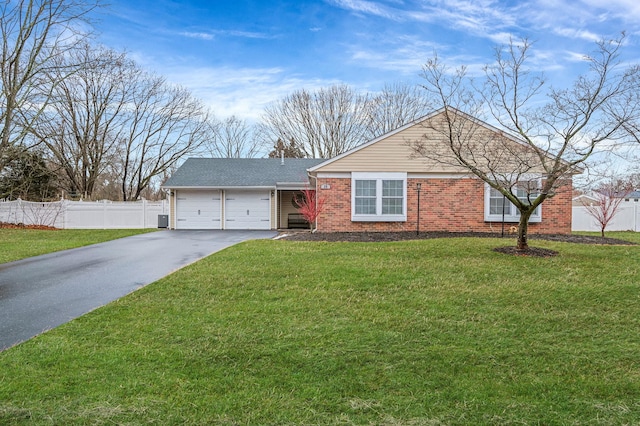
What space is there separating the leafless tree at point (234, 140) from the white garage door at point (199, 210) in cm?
1546

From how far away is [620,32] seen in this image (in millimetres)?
8516

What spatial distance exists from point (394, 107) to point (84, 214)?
21706 millimetres

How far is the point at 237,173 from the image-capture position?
20484mm

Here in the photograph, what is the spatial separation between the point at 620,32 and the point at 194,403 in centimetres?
1043

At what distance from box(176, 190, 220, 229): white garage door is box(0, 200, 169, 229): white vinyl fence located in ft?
7.16

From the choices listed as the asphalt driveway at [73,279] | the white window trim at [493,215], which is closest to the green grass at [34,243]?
the asphalt driveway at [73,279]

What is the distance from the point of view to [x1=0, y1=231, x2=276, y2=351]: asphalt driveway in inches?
209

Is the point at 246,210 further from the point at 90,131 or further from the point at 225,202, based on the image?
the point at 90,131

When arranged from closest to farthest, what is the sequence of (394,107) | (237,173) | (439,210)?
(439,210) → (237,173) → (394,107)

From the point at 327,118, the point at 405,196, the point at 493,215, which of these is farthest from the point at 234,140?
the point at 493,215

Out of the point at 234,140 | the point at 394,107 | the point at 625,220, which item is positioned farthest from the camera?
the point at 234,140

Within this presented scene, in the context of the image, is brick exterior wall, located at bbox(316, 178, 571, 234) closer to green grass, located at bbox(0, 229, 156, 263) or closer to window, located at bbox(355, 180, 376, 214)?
window, located at bbox(355, 180, 376, 214)

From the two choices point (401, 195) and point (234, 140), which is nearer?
point (401, 195)

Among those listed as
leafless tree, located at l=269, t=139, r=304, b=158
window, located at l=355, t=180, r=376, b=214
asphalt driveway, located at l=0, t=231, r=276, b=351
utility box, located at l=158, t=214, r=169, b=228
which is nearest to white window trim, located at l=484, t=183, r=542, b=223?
window, located at l=355, t=180, r=376, b=214
